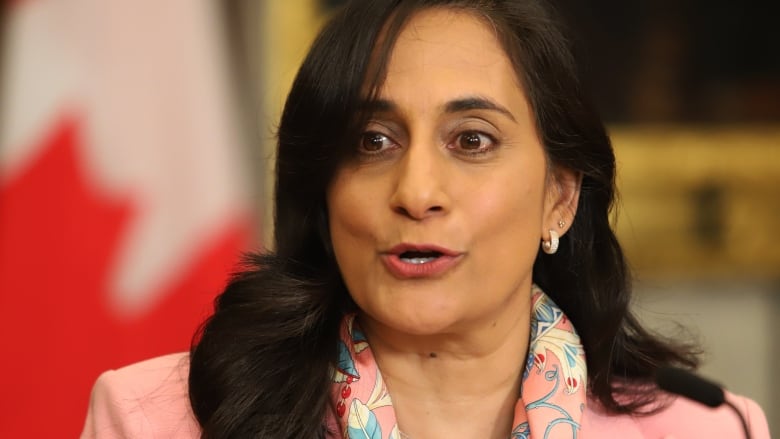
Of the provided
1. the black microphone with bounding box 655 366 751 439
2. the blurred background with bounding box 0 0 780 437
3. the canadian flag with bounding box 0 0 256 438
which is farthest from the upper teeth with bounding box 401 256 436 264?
the canadian flag with bounding box 0 0 256 438

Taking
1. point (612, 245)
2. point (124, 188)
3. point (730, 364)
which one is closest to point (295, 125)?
point (612, 245)

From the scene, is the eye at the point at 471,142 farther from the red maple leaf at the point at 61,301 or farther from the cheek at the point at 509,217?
the red maple leaf at the point at 61,301

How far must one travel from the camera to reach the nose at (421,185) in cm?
142

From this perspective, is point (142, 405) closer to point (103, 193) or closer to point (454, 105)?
point (454, 105)

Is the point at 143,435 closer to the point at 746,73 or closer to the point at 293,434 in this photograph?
the point at 293,434

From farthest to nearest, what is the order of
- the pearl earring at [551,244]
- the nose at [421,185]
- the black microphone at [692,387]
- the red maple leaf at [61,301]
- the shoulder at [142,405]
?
the red maple leaf at [61,301], the black microphone at [692,387], the pearl earring at [551,244], the shoulder at [142,405], the nose at [421,185]

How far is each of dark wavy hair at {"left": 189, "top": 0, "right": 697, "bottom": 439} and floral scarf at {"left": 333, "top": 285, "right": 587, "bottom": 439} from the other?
31 mm

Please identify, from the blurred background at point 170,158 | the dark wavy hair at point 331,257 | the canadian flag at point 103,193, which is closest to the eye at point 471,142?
the dark wavy hair at point 331,257

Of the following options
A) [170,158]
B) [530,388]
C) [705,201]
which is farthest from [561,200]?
[705,201]

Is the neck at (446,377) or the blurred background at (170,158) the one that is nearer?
the neck at (446,377)

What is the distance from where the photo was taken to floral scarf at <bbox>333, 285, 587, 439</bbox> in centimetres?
152

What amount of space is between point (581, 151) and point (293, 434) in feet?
2.00

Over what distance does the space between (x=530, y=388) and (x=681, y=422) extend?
31 centimetres

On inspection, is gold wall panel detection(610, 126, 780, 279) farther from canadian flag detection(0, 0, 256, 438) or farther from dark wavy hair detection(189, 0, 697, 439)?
dark wavy hair detection(189, 0, 697, 439)
